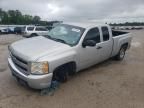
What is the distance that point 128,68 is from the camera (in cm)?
818

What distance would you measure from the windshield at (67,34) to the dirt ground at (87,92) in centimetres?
122

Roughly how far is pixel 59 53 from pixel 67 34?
1320 mm

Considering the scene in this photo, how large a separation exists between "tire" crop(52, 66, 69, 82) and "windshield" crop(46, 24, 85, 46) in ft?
2.69

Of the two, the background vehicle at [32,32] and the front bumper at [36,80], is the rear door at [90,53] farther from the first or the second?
the background vehicle at [32,32]

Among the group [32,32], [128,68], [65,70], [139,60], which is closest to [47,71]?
[65,70]

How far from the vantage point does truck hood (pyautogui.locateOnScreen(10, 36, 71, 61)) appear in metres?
5.17

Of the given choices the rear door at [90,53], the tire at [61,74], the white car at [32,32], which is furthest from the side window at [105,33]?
the white car at [32,32]

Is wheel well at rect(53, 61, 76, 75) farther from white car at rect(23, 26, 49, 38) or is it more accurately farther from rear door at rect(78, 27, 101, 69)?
white car at rect(23, 26, 49, 38)

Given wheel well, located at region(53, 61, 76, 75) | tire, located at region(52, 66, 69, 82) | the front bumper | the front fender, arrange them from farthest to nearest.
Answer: wheel well, located at region(53, 61, 76, 75) < tire, located at region(52, 66, 69, 82) < the front fender < the front bumper

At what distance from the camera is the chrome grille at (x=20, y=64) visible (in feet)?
16.9

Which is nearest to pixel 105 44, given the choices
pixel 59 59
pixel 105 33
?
A: pixel 105 33

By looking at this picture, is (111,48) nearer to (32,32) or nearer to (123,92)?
(123,92)

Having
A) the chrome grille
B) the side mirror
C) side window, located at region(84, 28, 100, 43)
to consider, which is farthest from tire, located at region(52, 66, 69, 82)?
side window, located at region(84, 28, 100, 43)

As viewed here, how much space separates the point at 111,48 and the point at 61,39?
8.12ft
